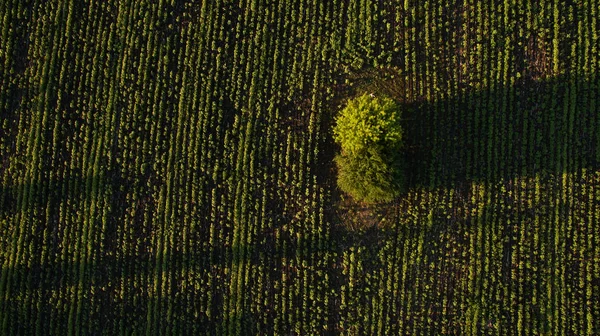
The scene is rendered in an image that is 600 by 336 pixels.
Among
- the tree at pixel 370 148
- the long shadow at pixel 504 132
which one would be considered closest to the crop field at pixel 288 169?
the long shadow at pixel 504 132

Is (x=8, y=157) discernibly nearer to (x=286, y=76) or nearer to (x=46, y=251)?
(x=46, y=251)

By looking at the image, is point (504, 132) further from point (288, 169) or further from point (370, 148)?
point (288, 169)

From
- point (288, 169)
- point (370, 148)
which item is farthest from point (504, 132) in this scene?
point (288, 169)

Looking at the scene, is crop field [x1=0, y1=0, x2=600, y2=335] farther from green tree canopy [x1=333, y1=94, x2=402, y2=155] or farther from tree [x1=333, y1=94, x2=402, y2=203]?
green tree canopy [x1=333, y1=94, x2=402, y2=155]

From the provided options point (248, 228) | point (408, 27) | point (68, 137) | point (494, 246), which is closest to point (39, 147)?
point (68, 137)

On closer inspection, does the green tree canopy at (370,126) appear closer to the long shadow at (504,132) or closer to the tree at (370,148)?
the tree at (370,148)

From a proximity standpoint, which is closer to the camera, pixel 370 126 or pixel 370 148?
pixel 370 126
